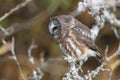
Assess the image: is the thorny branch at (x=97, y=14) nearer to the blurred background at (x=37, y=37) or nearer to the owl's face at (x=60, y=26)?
the owl's face at (x=60, y=26)

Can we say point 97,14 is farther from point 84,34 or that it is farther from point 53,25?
point 53,25

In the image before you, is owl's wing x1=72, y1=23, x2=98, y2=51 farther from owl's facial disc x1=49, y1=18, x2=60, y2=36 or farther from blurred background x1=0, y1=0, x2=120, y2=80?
blurred background x1=0, y1=0, x2=120, y2=80

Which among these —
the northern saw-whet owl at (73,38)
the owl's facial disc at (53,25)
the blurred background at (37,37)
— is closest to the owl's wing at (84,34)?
the northern saw-whet owl at (73,38)

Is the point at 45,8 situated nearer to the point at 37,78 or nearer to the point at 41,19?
the point at 41,19

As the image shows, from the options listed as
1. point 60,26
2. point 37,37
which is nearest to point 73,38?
point 60,26

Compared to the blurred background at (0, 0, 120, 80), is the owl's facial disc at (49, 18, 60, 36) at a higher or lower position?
lower

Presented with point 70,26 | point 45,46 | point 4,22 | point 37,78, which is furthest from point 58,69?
point 37,78

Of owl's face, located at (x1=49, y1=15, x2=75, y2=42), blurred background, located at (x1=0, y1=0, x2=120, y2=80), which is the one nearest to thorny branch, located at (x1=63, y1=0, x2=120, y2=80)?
owl's face, located at (x1=49, y1=15, x2=75, y2=42)
